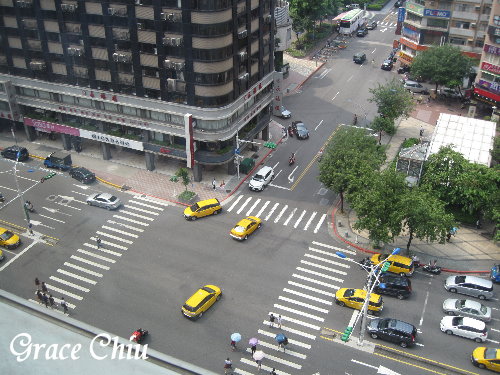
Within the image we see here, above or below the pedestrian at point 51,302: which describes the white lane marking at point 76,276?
below

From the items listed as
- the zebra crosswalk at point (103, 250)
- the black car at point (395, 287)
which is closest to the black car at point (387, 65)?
the zebra crosswalk at point (103, 250)

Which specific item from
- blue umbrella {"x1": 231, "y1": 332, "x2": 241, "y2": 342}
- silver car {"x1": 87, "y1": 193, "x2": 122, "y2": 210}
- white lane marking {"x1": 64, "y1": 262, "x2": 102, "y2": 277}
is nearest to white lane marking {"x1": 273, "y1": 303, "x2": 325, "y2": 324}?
blue umbrella {"x1": 231, "y1": 332, "x2": 241, "y2": 342}

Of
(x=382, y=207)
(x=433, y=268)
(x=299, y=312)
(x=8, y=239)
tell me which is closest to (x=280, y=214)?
(x=382, y=207)

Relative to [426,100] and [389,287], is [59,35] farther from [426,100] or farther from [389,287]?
[426,100]

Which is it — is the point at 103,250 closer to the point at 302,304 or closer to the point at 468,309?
the point at 302,304

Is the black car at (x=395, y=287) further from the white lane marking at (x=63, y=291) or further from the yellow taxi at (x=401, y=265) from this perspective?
the white lane marking at (x=63, y=291)

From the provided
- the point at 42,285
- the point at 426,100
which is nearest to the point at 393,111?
the point at 426,100

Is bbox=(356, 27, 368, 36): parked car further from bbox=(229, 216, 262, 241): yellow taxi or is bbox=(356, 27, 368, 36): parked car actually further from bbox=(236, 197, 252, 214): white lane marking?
bbox=(229, 216, 262, 241): yellow taxi
